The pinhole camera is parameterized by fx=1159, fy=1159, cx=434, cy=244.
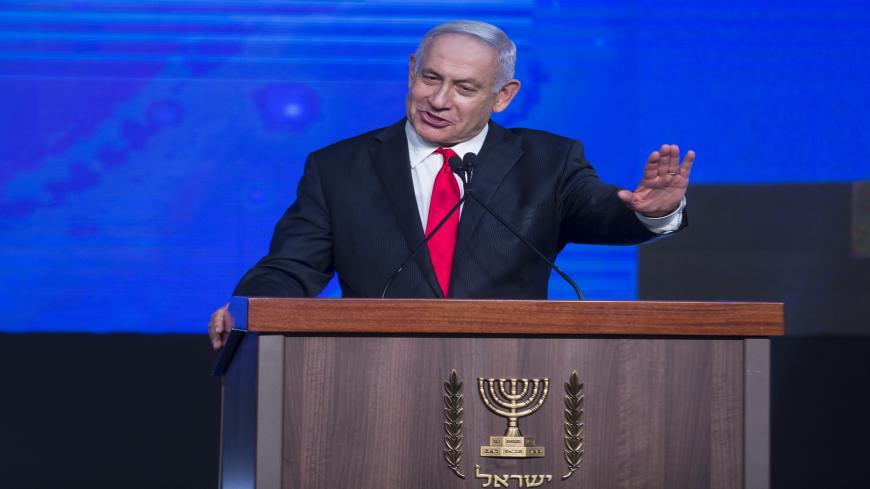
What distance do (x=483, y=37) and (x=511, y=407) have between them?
3.58 feet

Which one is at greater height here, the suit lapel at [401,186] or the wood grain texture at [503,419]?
the suit lapel at [401,186]

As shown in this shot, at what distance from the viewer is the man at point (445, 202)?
7.04ft

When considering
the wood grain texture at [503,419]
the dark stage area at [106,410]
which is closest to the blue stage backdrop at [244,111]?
the dark stage area at [106,410]

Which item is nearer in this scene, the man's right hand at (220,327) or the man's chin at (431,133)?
the man's right hand at (220,327)

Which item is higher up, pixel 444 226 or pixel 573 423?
pixel 444 226

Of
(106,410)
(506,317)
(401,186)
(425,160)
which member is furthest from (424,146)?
→ (106,410)

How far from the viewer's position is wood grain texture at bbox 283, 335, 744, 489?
144 centimetres

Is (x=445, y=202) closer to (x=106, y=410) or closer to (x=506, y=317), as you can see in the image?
(x=506, y=317)

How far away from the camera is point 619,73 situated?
139 inches

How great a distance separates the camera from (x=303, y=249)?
2232 mm

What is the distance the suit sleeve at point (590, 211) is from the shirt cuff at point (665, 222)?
0.13ft

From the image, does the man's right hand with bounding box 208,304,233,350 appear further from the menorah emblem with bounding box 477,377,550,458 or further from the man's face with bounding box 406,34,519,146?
the man's face with bounding box 406,34,519,146

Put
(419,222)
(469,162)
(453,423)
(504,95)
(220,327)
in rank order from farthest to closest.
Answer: (504,95) < (419,222) < (469,162) < (220,327) < (453,423)

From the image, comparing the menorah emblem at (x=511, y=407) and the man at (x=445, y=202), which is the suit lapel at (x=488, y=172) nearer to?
the man at (x=445, y=202)
